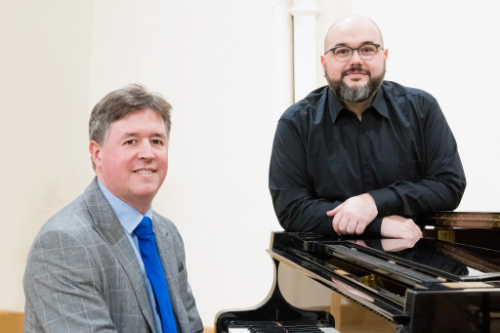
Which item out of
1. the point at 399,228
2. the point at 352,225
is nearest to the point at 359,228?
the point at 352,225

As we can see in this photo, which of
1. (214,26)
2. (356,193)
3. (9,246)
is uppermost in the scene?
(214,26)

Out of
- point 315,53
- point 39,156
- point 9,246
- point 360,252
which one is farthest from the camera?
point 315,53

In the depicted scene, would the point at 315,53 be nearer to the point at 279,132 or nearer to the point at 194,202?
the point at 194,202

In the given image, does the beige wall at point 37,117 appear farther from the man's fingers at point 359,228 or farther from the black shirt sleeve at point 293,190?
the man's fingers at point 359,228

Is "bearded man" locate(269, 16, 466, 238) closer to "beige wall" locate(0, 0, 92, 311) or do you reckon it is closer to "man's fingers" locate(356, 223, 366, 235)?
"man's fingers" locate(356, 223, 366, 235)

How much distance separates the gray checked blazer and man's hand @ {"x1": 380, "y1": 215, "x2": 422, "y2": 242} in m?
0.79

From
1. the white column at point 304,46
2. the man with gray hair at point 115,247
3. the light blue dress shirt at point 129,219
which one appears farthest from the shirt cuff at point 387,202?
the white column at point 304,46

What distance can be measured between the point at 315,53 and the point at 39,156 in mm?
2350

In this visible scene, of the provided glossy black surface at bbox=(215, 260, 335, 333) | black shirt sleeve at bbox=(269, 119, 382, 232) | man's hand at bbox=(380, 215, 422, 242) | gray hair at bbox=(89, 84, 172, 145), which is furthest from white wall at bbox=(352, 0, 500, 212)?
gray hair at bbox=(89, 84, 172, 145)

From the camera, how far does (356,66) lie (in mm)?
2252

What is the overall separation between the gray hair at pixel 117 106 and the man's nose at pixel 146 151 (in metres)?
0.11

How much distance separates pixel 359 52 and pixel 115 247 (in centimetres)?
135

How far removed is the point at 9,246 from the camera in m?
3.59

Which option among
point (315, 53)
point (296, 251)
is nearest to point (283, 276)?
point (296, 251)
